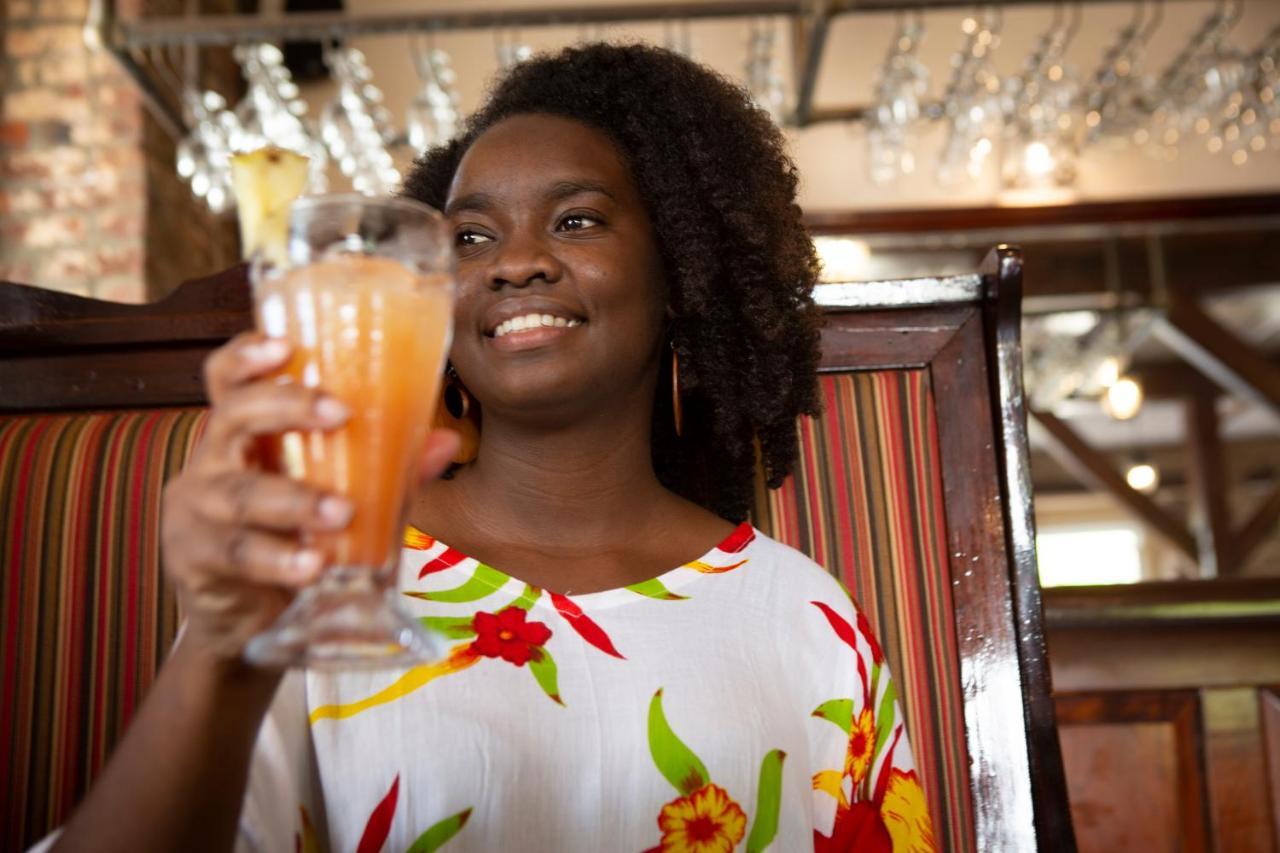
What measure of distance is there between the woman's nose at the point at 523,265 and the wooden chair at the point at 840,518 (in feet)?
1.36

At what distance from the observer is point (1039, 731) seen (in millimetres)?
1534

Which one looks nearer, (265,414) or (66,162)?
(265,414)

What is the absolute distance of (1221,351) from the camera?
7004mm

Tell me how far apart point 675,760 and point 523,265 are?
508 mm

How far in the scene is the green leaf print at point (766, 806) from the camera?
125 centimetres

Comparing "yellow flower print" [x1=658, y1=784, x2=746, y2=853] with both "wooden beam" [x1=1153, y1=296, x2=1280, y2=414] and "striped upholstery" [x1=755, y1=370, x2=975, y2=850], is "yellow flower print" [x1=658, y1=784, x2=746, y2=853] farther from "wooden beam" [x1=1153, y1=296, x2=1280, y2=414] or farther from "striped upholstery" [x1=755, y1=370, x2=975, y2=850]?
"wooden beam" [x1=1153, y1=296, x2=1280, y2=414]

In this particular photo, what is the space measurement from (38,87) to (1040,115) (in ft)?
9.84

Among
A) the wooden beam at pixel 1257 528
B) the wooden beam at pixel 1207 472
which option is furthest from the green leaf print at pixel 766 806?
the wooden beam at pixel 1207 472

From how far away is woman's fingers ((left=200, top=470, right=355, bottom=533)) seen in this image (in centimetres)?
72

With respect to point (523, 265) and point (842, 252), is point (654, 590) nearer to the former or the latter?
point (523, 265)

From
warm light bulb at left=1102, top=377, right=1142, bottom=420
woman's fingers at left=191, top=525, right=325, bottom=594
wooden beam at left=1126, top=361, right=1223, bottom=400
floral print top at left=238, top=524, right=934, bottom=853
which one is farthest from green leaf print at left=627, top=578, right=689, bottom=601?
wooden beam at left=1126, top=361, right=1223, bottom=400

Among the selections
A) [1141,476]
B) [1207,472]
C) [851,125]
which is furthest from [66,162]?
[1141,476]

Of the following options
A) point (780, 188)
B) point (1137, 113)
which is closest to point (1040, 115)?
point (1137, 113)

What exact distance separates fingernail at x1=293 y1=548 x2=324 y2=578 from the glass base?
0.06ft
